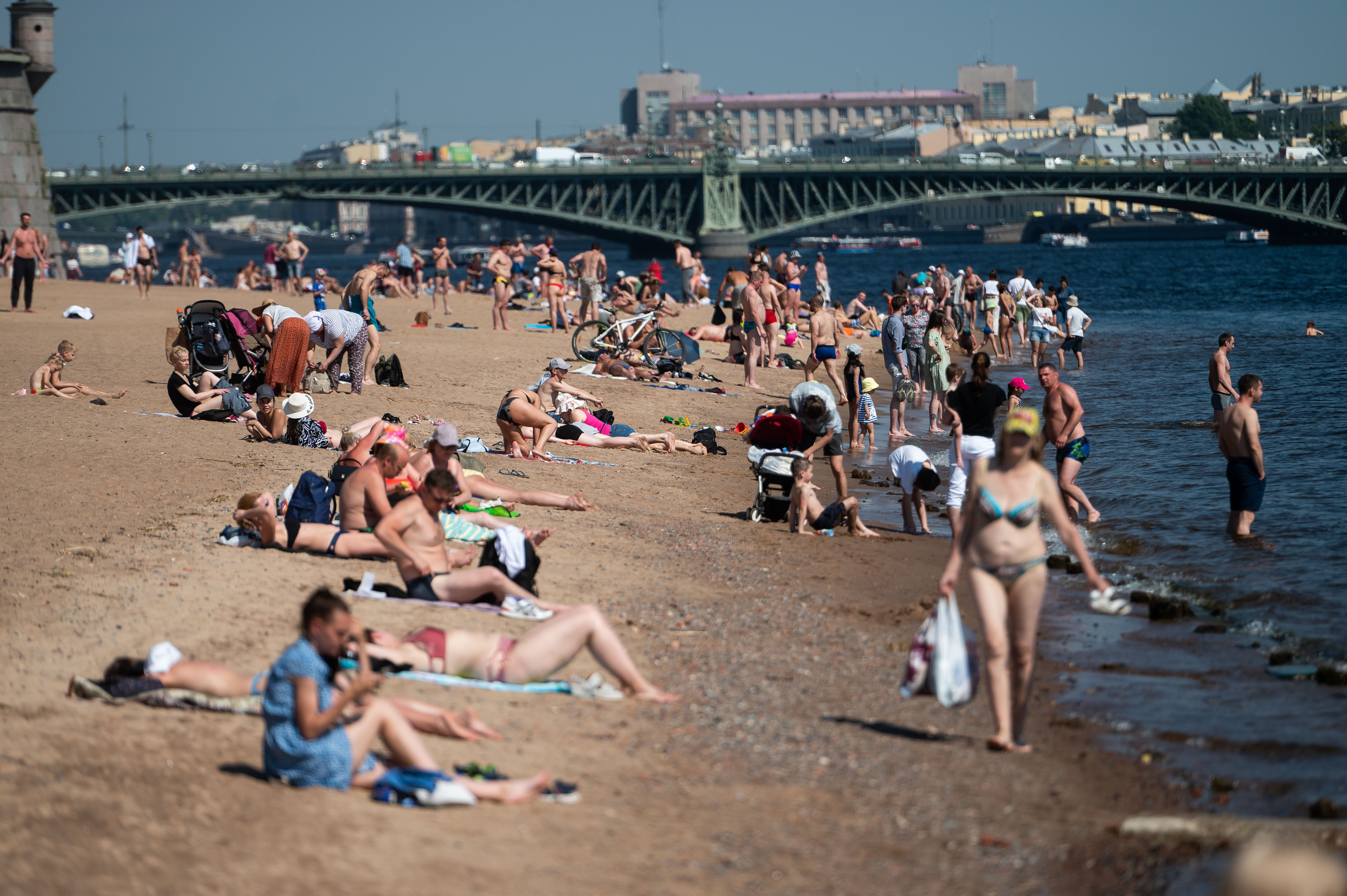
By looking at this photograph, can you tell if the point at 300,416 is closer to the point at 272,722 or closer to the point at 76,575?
the point at 76,575

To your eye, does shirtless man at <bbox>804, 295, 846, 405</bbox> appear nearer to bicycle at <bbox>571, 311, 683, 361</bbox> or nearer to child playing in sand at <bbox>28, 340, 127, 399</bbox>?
bicycle at <bbox>571, 311, 683, 361</bbox>

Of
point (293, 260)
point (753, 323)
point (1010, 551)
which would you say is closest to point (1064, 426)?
point (1010, 551)

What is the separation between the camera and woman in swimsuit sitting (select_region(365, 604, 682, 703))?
23.4 feet

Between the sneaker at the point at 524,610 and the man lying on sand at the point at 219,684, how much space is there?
61.3 inches

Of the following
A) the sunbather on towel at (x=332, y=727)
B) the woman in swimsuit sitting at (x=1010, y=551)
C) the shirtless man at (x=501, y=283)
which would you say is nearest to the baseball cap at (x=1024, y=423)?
the woman in swimsuit sitting at (x=1010, y=551)

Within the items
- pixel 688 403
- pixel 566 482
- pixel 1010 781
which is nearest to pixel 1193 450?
pixel 688 403

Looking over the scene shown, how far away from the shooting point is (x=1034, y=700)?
7.77 m

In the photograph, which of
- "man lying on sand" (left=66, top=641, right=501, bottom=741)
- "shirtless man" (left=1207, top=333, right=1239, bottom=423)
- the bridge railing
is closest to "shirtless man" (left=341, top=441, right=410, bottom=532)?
"man lying on sand" (left=66, top=641, right=501, bottom=741)

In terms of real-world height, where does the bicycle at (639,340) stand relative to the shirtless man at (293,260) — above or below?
below

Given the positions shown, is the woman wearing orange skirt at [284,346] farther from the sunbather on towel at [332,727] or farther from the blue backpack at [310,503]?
the sunbather on towel at [332,727]

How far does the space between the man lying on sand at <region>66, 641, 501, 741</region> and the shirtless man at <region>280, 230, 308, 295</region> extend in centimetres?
3032

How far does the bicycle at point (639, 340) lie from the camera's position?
22.6m

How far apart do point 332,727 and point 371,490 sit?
3880 millimetres

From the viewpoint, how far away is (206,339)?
15898 millimetres
